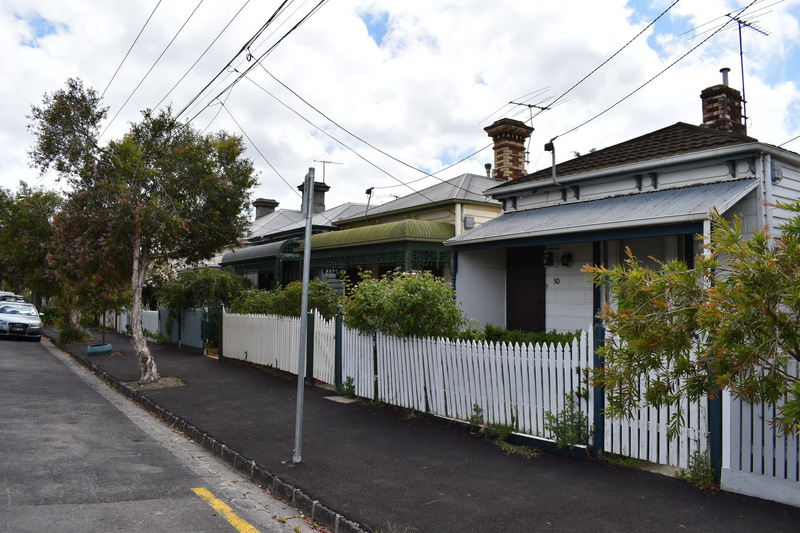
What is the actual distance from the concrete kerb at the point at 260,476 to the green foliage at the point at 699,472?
310cm

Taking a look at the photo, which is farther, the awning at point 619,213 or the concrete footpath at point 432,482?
the awning at point 619,213

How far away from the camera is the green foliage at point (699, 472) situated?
5.34m

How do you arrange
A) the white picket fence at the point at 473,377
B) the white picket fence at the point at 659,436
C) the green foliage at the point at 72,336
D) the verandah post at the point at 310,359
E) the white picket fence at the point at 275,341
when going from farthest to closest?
the green foliage at the point at 72,336 → the verandah post at the point at 310,359 → the white picket fence at the point at 275,341 → the white picket fence at the point at 473,377 → the white picket fence at the point at 659,436

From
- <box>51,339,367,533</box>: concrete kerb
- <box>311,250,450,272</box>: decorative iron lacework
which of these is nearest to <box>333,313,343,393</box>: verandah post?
<box>51,339,367,533</box>: concrete kerb

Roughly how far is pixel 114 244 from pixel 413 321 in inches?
274

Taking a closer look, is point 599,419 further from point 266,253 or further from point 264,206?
point 264,206

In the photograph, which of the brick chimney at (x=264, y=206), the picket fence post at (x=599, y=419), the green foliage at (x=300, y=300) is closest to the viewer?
the picket fence post at (x=599, y=419)

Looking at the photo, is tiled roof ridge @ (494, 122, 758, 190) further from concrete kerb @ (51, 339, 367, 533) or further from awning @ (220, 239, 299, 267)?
awning @ (220, 239, 299, 267)

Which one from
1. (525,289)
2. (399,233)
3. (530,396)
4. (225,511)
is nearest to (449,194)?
(399,233)

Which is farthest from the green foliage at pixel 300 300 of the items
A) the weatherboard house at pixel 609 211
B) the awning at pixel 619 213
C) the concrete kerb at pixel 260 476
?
the concrete kerb at pixel 260 476

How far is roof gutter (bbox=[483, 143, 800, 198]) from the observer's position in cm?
862

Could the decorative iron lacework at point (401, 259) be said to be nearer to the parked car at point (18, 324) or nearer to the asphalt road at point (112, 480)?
the asphalt road at point (112, 480)

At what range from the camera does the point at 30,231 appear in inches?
1000

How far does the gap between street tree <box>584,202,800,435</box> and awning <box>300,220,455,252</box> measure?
10225 mm
